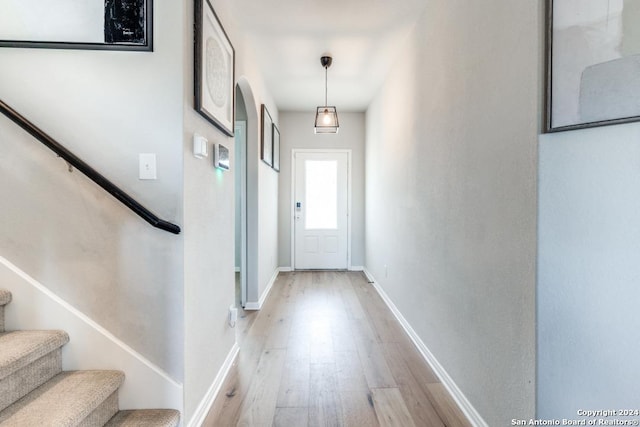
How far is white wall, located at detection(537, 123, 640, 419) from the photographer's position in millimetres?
918

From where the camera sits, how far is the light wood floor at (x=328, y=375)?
164 cm

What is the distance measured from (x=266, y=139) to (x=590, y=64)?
310 centimetres

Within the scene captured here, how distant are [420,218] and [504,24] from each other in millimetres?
1387

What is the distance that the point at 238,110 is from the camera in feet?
12.5

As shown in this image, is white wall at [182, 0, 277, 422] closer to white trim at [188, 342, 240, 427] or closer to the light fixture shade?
white trim at [188, 342, 240, 427]

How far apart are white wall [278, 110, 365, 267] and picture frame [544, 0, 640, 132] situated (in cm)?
404

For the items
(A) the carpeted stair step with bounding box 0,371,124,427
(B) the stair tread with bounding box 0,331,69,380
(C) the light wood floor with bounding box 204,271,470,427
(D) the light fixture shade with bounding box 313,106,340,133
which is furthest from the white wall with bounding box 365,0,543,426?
(B) the stair tread with bounding box 0,331,69,380

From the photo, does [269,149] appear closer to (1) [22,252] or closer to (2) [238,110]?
(2) [238,110]

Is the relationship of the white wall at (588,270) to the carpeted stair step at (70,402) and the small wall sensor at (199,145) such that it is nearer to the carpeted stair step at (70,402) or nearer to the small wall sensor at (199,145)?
the small wall sensor at (199,145)

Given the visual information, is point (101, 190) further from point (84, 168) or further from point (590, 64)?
point (590, 64)

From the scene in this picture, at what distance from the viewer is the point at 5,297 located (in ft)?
4.50

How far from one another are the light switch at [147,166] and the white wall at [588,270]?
160 cm

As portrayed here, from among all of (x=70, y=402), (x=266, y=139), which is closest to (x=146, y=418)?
(x=70, y=402)

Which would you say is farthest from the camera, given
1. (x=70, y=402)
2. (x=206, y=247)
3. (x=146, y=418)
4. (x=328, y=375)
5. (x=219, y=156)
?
(x=328, y=375)
